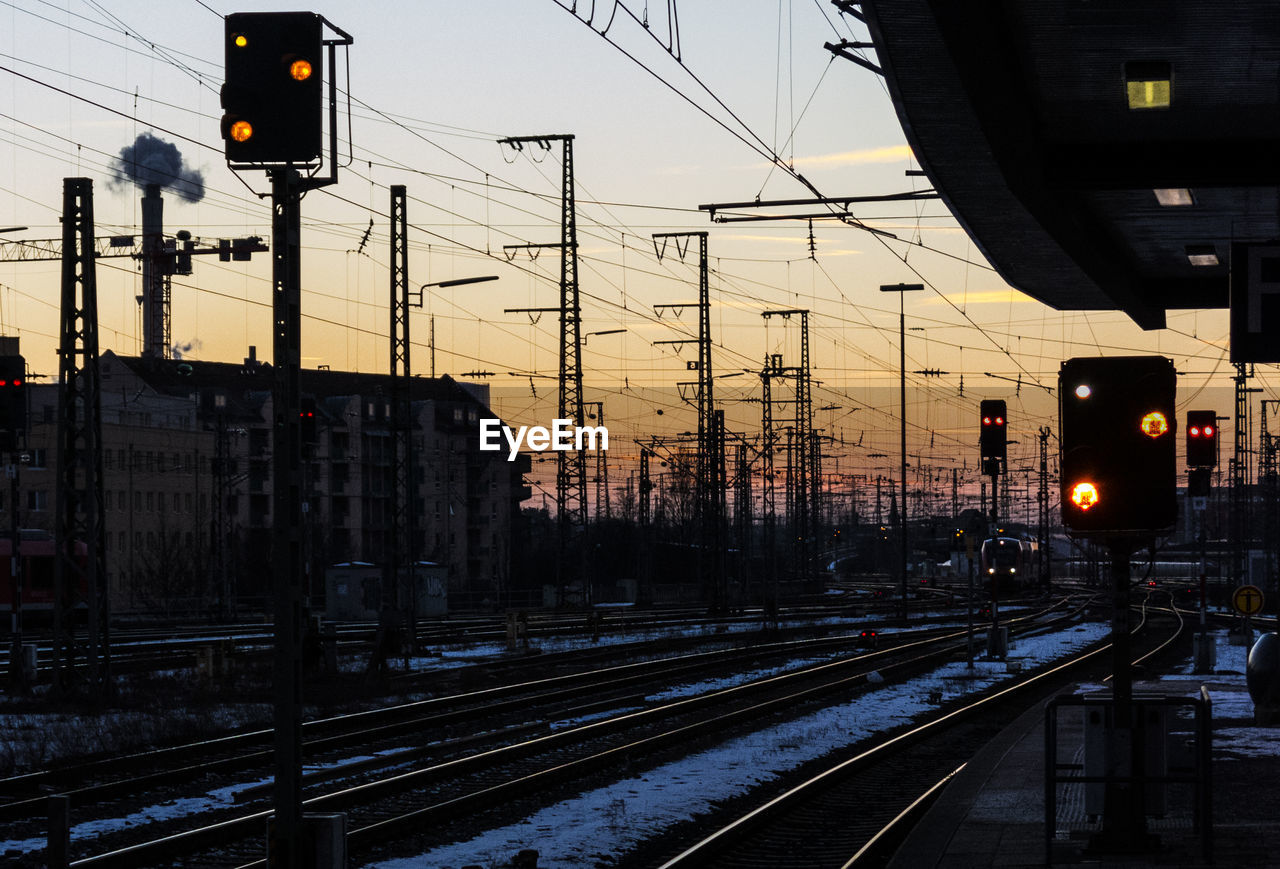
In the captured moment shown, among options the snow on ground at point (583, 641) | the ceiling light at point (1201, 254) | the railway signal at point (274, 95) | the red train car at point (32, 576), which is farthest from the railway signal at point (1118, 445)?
the red train car at point (32, 576)

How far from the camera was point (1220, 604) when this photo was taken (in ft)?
268

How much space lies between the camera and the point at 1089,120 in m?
15.1

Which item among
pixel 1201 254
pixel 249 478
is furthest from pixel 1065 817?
pixel 249 478

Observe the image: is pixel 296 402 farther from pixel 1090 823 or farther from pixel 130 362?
pixel 130 362

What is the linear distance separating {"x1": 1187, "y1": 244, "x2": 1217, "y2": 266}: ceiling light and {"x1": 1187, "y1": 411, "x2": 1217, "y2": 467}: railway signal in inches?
418

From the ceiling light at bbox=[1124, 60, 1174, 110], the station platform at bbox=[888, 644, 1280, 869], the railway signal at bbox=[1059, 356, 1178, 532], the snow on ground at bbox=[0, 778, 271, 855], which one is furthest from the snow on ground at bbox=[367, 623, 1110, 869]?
the ceiling light at bbox=[1124, 60, 1174, 110]

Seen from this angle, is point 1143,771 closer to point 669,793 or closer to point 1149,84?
point 1149,84

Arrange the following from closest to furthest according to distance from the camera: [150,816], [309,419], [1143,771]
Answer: [1143,771] < [150,816] < [309,419]

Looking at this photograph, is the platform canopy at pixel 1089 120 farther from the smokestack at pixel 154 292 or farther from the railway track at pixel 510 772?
the smokestack at pixel 154 292

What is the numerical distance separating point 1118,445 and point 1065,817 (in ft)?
12.2

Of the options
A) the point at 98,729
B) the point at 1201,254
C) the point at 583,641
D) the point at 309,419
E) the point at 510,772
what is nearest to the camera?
the point at 510,772

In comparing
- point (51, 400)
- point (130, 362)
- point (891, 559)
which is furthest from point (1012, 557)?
point (891, 559)

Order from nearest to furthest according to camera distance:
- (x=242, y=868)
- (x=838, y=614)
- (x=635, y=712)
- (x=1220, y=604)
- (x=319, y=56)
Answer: (x=319, y=56)
(x=242, y=868)
(x=635, y=712)
(x=838, y=614)
(x=1220, y=604)

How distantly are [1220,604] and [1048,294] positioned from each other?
208ft
